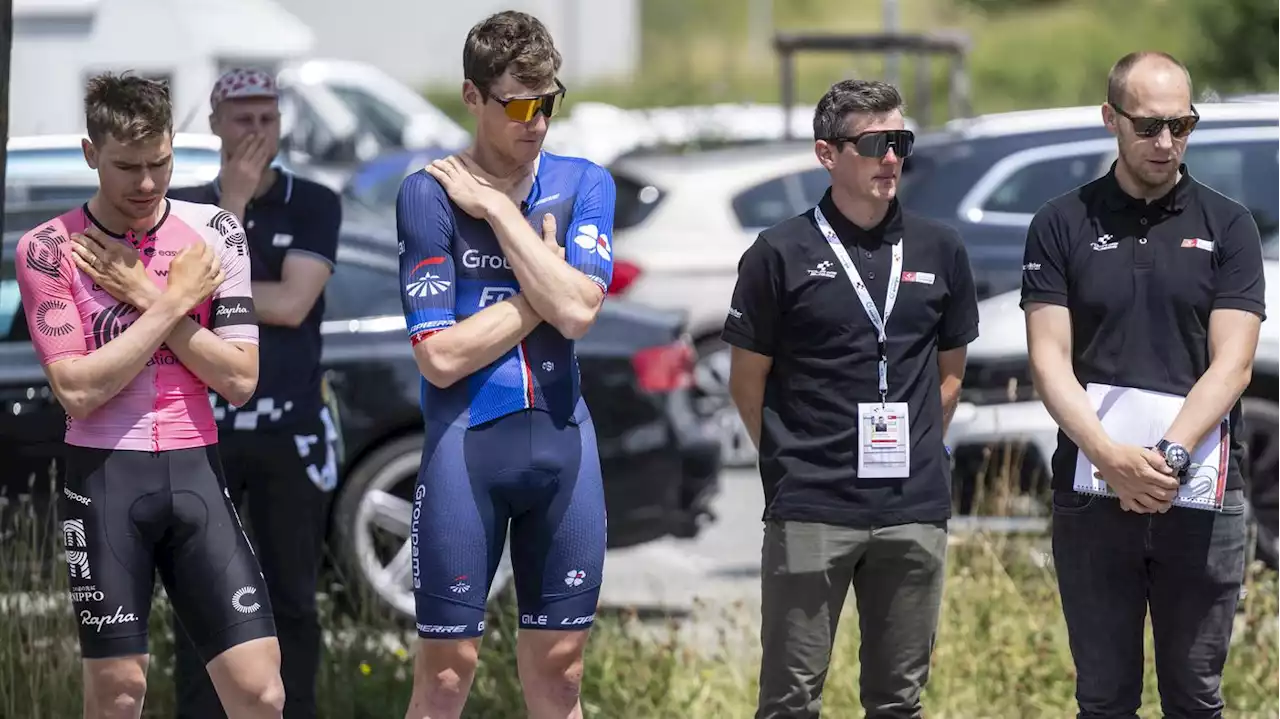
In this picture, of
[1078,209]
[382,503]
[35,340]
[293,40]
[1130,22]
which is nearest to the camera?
[35,340]

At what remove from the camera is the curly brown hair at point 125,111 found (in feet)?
14.8

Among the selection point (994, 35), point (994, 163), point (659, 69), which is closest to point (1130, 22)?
point (994, 35)

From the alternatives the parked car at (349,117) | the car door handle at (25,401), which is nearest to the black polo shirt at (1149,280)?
the car door handle at (25,401)

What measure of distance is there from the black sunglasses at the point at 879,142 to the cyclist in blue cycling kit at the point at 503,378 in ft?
2.44

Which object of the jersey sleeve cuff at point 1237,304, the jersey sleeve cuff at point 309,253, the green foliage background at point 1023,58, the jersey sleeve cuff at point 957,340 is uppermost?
the green foliage background at point 1023,58

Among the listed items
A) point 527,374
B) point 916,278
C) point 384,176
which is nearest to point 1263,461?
point 916,278

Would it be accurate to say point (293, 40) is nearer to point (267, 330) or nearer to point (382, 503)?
point (382, 503)

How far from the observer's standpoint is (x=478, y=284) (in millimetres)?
4605

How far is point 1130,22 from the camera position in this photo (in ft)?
179

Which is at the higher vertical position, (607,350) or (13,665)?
(607,350)

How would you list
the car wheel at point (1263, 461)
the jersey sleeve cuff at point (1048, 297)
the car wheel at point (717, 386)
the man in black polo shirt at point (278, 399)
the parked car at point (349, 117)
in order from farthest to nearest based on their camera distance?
the parked car at point (349, 117) < the car wheel at point (717, 386) < the car wheel at point (1263, 461) < the man in black polo shirt at point (278, 399) < the jersey sleeve cuff at point (1048, 297)

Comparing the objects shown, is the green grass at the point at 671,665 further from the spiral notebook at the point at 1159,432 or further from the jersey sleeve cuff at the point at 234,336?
the jersey sleeve cuff at the point at 234,336

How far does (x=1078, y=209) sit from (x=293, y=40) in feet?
56.9

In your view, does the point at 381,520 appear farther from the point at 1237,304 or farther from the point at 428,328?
the point at 1237,304
